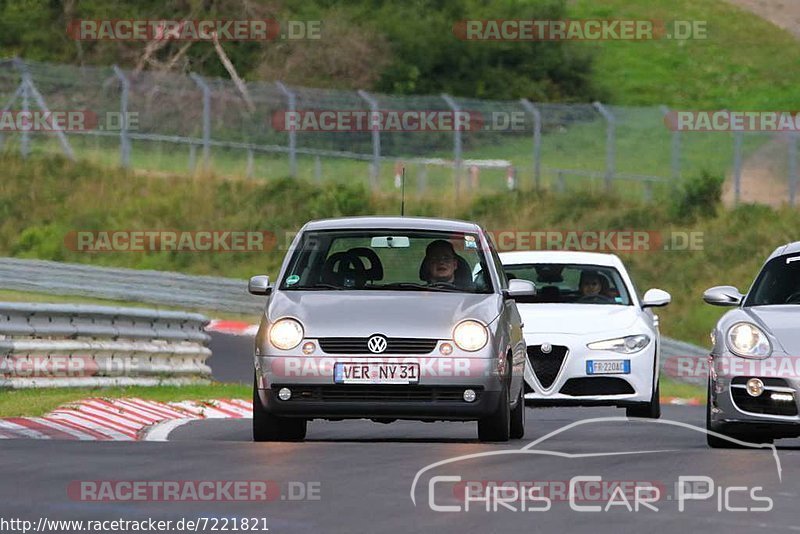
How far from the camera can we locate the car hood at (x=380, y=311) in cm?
1262

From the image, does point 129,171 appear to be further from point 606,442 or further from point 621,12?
point 621,12

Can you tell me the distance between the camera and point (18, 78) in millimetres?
44562

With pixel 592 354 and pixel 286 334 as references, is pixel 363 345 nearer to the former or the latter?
pixel 286 334

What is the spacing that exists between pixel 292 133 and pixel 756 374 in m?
27.9

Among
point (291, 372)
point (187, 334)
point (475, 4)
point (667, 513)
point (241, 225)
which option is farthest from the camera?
point (475, 4)

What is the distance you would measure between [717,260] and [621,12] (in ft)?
139

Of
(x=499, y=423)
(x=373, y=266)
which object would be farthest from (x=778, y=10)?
(x=499, y=423)

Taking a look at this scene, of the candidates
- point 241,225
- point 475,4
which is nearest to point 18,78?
point 241,225

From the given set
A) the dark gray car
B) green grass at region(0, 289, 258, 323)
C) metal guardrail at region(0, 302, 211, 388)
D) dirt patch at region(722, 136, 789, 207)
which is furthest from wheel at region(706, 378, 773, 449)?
dirt patch at region(722, 136, 789, 207)

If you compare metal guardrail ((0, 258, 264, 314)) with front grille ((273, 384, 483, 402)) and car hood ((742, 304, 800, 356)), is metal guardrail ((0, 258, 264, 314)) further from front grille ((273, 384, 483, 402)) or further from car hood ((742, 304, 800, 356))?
front grille ((273, 384, 483, 402))

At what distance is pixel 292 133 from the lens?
132 ft

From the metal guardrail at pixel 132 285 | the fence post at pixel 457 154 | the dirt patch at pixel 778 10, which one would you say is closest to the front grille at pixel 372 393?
the metal guardrail at pixel 132 285

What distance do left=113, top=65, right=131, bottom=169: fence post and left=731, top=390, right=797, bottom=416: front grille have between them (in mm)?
26636

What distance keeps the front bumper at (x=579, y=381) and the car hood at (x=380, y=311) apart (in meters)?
3.62
